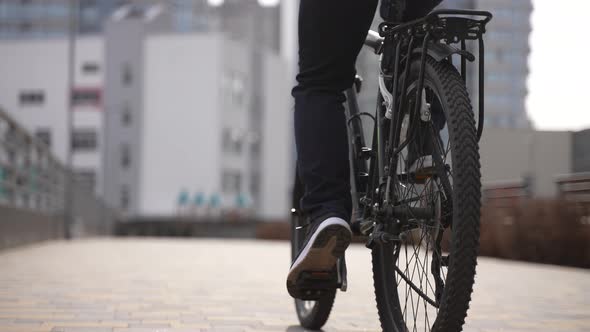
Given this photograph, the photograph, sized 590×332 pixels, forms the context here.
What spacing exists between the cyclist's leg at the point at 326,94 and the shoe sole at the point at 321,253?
0.07m

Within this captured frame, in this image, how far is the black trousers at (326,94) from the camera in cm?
233

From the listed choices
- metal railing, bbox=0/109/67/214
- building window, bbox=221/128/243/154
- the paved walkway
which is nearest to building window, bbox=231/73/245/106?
building window, bbox=221/128/243/154

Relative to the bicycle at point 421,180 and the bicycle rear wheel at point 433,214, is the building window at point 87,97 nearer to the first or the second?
the bicycle at point 421,180

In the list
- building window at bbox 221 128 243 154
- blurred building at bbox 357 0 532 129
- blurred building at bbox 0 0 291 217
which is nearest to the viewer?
blurred building at bbox 357 0 532 129

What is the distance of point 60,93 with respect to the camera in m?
54.5

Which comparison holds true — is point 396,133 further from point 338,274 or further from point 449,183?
point 338,274

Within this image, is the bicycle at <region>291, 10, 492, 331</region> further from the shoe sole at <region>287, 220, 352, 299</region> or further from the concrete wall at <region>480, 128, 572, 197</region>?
the concrete wall at <region>480, 128, 572, 197</region>

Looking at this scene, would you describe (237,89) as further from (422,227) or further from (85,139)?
(422,227)

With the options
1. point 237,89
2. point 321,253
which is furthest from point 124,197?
point 321,253

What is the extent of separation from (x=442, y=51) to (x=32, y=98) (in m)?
55.7

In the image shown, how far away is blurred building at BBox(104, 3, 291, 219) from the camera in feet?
165

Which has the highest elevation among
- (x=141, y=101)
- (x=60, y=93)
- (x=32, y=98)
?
(x=60, y=93)

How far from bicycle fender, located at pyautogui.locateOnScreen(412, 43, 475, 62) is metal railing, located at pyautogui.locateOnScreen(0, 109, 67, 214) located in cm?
697

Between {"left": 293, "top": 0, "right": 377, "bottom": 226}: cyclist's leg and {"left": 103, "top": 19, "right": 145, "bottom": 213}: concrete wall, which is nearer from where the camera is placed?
{"left": 293, "top": 0, "right": 377, "bottom": 226}: cyclist's leg
